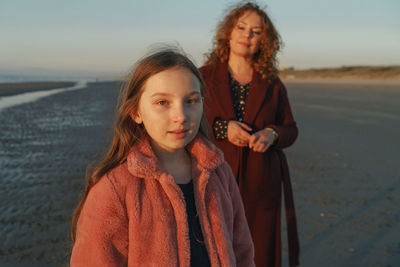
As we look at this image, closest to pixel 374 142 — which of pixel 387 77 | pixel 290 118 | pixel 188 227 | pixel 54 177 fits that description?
pixel 290 118

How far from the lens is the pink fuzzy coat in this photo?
1.39m

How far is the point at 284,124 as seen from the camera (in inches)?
116

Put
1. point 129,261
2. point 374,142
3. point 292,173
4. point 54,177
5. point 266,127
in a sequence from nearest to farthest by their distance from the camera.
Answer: point 129,261 < point 266,127 < point 54,177 < point 292,173 < point 374,142

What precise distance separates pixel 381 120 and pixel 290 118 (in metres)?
11.9

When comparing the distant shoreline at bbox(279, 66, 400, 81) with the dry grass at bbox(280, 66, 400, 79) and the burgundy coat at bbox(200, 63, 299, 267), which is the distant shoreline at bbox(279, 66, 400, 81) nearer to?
the dry grass at bbox(280, 66, 400, 79)

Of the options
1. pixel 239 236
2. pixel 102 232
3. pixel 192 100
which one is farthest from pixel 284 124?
pixel 102 232

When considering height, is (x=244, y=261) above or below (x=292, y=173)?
above

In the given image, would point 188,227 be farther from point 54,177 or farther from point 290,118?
point 54,177

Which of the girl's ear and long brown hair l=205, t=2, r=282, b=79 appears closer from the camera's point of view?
the girl's ear

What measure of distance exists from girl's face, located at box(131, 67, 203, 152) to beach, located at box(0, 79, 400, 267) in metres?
2.97

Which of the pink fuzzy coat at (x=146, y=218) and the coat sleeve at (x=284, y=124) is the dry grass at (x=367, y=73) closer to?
the coat sleeve at (x=284, y=124)

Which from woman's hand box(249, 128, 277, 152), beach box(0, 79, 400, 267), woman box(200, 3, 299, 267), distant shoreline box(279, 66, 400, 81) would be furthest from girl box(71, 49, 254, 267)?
distant shoreline box(279, 66, 400, 81)

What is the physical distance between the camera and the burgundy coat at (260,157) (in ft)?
9.11

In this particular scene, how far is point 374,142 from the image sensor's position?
9695 mm
